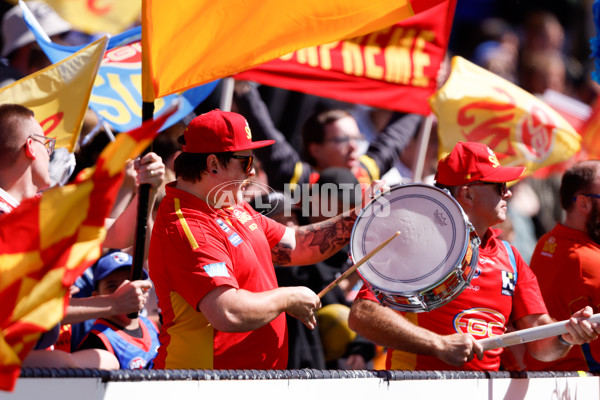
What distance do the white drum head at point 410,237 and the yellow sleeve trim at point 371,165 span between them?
2.48m

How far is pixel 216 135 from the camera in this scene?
370 centimetres

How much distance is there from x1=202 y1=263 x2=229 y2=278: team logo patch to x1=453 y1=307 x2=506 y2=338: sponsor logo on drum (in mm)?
1233

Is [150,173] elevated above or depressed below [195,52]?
below

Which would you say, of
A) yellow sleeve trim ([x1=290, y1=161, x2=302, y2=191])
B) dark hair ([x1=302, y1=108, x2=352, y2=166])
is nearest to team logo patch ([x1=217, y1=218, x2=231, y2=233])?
yellow sleeve trim ([x1=290, y1=161, x2=302, y2=191])

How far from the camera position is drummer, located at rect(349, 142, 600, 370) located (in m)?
3.84

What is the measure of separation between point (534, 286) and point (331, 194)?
1362 mm

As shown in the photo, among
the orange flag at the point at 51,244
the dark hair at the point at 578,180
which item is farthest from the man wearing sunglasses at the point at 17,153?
the dark hair at the point at 578,180

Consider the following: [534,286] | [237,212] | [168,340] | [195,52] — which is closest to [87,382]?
[168,340]

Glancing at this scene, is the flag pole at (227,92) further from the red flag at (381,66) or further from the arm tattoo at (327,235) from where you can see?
the arm tattoo at (327,235)

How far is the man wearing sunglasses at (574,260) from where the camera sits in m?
4.71

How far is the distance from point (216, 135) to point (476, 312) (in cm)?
149

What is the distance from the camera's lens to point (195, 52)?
3.80 m

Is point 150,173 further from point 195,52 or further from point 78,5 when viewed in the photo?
point 78,5

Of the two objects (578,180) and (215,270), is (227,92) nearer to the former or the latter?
(578,180)
